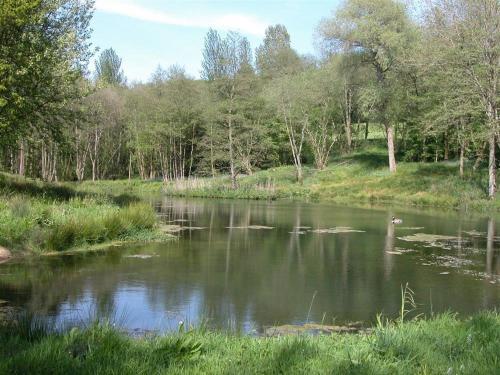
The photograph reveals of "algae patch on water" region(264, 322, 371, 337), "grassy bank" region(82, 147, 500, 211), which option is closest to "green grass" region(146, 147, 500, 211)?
"grassy bank" region(82, 147, 500, 211)

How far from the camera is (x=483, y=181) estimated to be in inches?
1241

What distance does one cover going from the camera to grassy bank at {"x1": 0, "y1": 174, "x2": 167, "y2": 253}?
44.6 ft

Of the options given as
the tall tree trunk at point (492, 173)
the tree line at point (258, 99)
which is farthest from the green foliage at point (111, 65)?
the tall tree trunk at point (492, 173)

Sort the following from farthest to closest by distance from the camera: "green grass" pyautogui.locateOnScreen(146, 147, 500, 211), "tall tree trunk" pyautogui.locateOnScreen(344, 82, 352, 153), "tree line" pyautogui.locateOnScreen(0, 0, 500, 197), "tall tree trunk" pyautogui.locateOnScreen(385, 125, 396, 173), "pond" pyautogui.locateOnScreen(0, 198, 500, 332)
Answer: "tall tree trunk" pyautogui.locateOnScreen(344, 82, 352, 153)
"tall tree trunk" pyautogui.locateOnScreen(385, 125, 396, 173)
"green grass" pyautogui.locateOnScreen(146, 147, 500, 211)
"tree line" pyautogui.locateOnScreen(0, 0, 500, 197)
"pond" pyautogui.locateOnScreen(0, 198, 500, 332)

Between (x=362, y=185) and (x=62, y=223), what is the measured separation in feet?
87.8

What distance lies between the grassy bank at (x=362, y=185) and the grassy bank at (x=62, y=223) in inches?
424

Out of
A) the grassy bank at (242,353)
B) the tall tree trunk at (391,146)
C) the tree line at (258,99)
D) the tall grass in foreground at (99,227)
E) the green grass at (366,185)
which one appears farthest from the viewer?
the tall tree trunk at (391,146)

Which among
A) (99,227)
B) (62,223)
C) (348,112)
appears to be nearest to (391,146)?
(348,112)

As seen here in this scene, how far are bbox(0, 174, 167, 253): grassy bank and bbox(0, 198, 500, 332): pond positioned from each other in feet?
2.32

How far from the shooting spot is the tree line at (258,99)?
1788cm

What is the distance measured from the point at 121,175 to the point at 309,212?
1430 inches

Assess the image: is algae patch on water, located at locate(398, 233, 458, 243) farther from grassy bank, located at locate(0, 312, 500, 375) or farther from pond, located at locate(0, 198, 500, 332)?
grassy bank, located at locate(0, 312, 500, 375)

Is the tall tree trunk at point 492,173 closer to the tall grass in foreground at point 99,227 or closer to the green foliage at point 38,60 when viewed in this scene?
the tall grass in foreground at point 99,227

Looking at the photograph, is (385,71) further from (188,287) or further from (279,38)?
(279,38)
